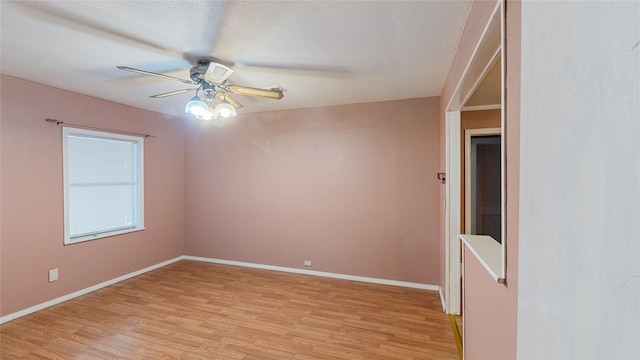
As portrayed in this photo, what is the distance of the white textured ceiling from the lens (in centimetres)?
157

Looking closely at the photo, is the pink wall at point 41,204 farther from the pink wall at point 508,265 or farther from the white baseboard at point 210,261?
the pink wall at point 508,265

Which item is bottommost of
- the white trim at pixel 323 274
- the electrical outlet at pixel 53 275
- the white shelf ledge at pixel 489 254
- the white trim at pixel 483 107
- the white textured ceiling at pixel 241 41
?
the white trim at pixel 323 274

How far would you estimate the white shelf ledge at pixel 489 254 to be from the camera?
103 cm

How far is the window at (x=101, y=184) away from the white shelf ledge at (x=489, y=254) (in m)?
4.03

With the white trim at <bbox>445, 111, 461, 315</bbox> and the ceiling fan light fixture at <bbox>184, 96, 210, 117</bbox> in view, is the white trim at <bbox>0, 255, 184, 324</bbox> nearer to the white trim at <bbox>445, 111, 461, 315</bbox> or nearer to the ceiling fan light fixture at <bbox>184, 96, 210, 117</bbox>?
the ceiling fan light fixture at <bbox>184, 96, 210, 117</bbox>

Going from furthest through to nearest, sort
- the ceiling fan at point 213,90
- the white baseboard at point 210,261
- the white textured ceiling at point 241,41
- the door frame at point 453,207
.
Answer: the white baseboard at point 210,261 → the door frame at point 453,207 → the ceiling fan at point 213,90 → the white textured ceiling at point 241,41

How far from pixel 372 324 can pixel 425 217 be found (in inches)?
56.8

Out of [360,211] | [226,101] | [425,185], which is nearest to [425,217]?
[425,185]

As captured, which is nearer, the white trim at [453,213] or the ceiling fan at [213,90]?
→ the ceiling fan at [213,90]

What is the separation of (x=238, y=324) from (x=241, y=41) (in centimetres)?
246

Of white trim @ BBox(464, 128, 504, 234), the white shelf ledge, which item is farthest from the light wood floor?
the white shelf ledge

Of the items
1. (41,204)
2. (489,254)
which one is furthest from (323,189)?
(41,204)

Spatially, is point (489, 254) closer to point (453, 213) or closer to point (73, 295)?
point (453, 213)

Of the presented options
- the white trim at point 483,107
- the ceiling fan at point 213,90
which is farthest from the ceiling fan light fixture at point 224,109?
the white trim at point 483,107
